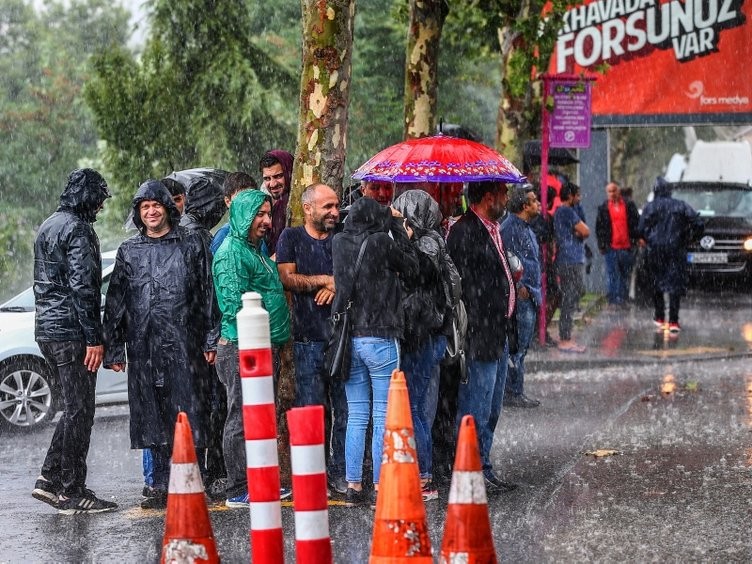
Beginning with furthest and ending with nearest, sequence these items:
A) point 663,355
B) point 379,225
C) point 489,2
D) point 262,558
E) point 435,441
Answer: point 489,2 → point 663,355 → point 435,441 → point 379,225 → point 262,558

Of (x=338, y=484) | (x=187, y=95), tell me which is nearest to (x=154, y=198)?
(x=338, y=484)

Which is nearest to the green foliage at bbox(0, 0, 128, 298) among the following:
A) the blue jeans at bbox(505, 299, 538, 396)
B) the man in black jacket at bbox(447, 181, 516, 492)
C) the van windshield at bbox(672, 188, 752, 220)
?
the van windshield at bbox(672, 188, 752, 220)

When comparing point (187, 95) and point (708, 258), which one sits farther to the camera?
point (187, 95)

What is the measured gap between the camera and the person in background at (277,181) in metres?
10.2

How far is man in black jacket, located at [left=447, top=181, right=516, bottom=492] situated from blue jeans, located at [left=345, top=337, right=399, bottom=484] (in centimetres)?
75

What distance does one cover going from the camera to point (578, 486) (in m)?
9.28

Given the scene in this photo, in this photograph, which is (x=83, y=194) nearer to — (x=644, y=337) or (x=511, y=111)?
(x=644, y=337)

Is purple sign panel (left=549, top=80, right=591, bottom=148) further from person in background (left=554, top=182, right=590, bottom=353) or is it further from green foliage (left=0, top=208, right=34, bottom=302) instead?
green foliage (left=0, top=208, right=34, bottom=302)

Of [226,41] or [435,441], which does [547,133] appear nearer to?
[435,441]

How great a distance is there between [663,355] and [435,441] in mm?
7818

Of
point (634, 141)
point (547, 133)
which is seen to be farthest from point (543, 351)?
point (634, 141)

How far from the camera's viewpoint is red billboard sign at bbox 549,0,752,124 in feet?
88.9

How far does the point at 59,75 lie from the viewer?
56.8 meters

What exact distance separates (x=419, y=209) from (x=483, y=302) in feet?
2.37
